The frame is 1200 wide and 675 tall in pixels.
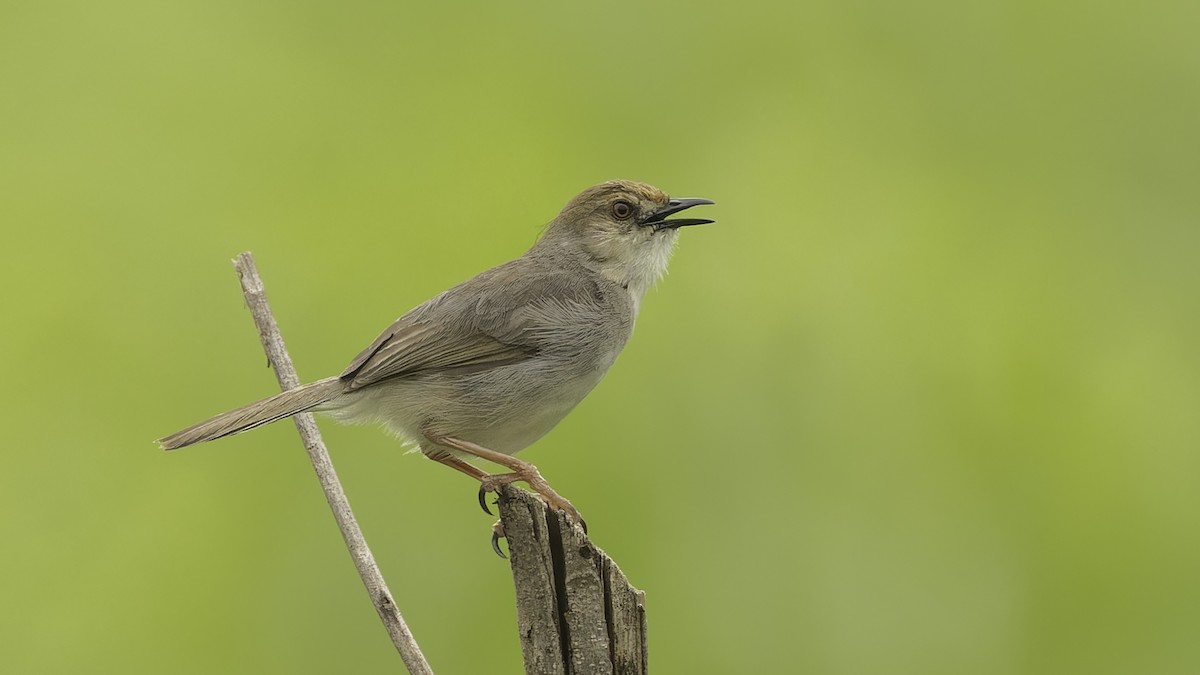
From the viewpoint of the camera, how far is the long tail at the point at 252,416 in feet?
12.8

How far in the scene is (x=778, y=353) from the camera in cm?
589

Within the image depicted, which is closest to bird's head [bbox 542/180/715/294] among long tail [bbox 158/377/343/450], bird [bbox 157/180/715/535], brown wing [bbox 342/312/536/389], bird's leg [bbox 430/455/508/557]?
bird [bbox 157/180/715/535]

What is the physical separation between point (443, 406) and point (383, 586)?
932 millimetres

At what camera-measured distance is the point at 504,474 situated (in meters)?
3.96

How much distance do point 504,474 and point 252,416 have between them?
819 mm

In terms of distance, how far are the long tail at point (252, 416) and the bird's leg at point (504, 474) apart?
45 centimetres

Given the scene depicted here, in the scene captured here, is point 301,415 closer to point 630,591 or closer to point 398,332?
point 398,332

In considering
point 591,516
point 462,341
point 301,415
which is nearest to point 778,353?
point 591,516

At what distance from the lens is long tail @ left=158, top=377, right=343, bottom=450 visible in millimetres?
3902

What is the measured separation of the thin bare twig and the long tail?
4 cm

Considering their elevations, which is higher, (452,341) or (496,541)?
(452,341)

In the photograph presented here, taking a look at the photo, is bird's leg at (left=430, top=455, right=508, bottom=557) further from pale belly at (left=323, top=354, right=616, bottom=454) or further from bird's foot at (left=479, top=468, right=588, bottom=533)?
bird's foot at (left=479, top=468, right=588, bottom=533)

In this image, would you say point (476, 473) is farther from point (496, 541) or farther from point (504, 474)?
point (504, 474)

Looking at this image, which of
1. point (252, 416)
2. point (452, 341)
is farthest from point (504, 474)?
point (252, 416)
